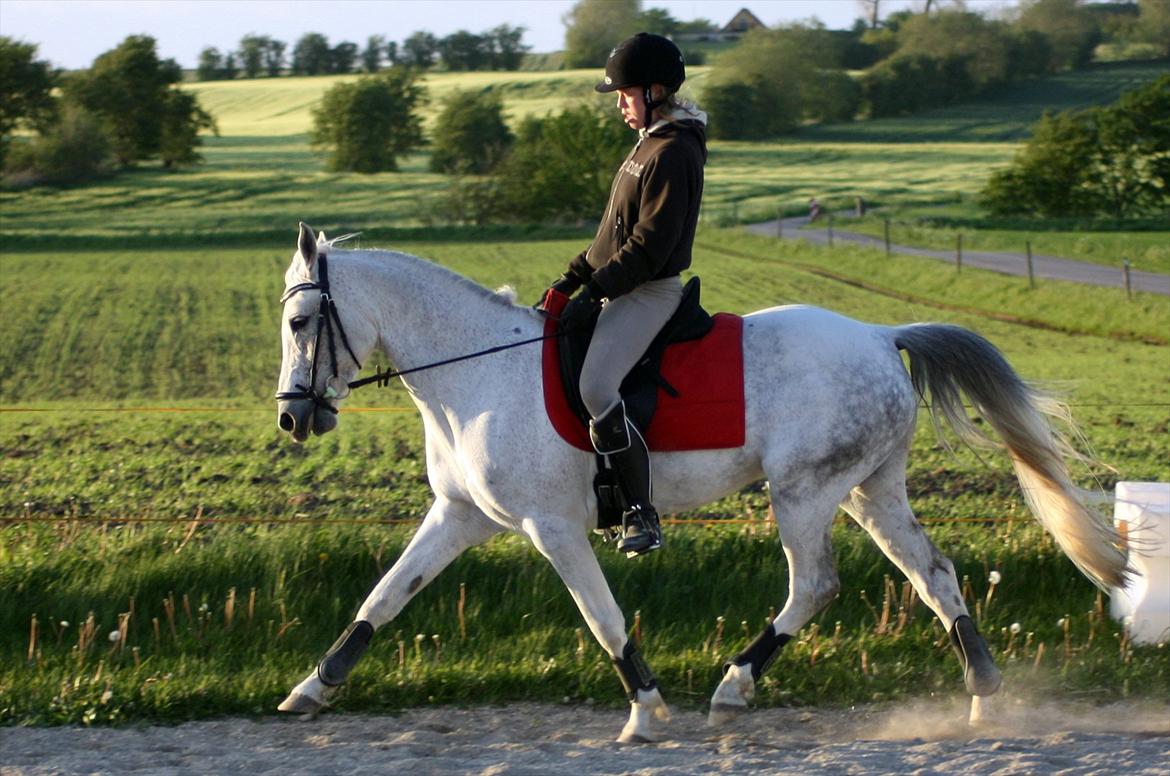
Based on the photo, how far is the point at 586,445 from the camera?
5551 millimetres

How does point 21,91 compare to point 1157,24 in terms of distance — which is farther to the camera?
point 1157,24

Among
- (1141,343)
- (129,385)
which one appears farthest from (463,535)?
(1141,343)

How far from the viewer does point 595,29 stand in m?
111

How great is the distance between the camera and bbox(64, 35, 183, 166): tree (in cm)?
7156

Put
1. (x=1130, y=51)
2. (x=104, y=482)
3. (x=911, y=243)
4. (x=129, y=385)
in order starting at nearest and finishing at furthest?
(x=104, y=482), (x=129, y=385), (x=911, y=243), (x=1130, y=51)

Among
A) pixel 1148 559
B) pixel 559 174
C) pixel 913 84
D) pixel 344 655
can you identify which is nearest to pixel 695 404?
pixel 344 655

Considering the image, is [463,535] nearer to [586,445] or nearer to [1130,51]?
[586,445]

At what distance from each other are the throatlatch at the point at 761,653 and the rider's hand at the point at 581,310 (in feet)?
4.99

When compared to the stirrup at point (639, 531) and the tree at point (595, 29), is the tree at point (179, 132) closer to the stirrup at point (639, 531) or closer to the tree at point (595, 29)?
the tree at point (595, 29)

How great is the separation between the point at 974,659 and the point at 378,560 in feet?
9.91

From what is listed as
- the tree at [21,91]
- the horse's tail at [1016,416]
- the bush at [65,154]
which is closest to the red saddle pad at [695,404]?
the horse's tail at [1016,416]

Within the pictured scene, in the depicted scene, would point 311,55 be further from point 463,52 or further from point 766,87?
point 766,87

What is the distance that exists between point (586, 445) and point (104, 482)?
842 centimetres

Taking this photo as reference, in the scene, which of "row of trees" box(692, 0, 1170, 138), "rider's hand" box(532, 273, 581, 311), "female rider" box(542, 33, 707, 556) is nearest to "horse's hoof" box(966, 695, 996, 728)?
"female rider" box(542, 33, 707, 556)
